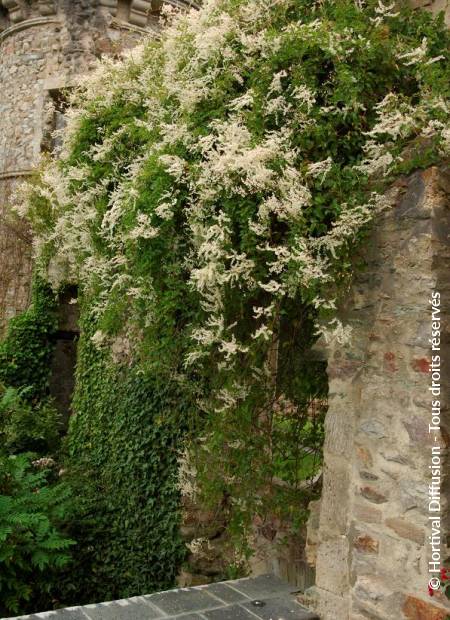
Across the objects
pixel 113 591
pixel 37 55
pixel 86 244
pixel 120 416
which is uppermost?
pixel 37 55

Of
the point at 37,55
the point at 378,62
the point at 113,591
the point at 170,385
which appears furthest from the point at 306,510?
the point at 37,55

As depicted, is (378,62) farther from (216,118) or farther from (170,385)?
(170,385)

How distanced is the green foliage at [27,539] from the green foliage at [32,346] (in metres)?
2.84

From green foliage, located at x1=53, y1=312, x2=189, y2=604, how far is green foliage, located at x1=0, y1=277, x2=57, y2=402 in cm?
245

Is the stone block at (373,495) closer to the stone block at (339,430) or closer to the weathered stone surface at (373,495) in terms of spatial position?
the weathered stone surface at (373,495)

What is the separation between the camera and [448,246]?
274 cm

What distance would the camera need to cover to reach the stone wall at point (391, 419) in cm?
267

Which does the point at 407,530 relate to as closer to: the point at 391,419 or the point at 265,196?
the point at 391,419

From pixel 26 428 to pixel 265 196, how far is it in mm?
5508

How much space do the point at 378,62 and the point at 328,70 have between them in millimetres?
259

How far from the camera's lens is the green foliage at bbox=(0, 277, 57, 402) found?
8148mm

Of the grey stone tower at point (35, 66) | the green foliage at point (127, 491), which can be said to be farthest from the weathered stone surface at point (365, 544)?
the grey stone tower at point (35, 66)

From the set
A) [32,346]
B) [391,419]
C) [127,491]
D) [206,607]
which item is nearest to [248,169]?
[391,419]

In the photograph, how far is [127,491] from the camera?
209 inches
